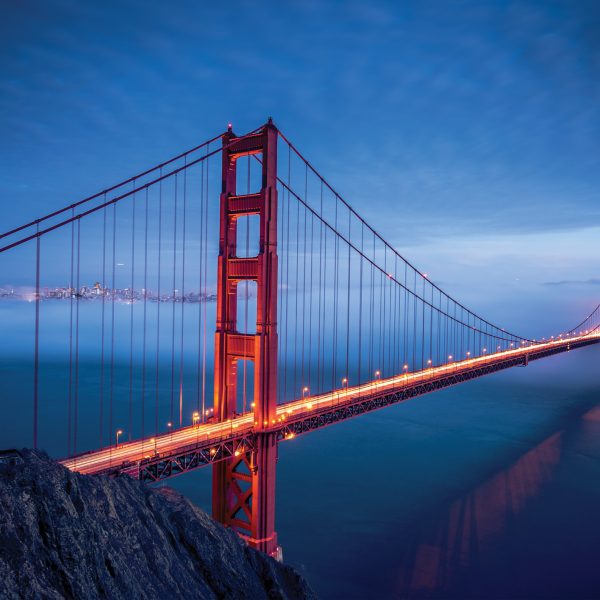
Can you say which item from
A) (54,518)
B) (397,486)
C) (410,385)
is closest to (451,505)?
(397,486)

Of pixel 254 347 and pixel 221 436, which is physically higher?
pixel 254 347

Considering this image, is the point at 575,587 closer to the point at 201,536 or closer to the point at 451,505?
the point at 451,505

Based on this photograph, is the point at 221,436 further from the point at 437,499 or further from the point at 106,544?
the point at 437,499

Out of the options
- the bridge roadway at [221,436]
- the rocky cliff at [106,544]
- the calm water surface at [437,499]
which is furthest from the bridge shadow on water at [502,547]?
the rocky cliff at [106,544]

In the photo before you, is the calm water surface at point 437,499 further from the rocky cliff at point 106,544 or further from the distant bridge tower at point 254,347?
the rocky cliff at point 106,544

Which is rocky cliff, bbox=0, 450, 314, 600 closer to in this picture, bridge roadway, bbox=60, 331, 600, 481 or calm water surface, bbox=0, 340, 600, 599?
bridge roadway, bbox=60, 331, 600, 481

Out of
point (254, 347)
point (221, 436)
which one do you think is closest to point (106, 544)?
point (221, 436)

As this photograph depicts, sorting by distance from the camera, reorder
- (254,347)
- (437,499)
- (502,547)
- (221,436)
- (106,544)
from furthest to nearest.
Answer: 1. (437,499)
2. (502,547)
3. (254,347)
4. (221,436)
5. (106,544)
